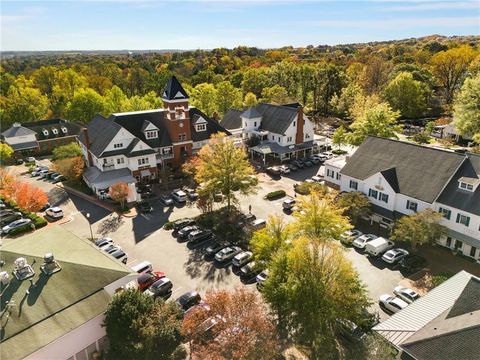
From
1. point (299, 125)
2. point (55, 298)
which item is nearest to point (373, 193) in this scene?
point (299, 125)

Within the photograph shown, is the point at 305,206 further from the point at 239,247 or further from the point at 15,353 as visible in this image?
the point at 15,353

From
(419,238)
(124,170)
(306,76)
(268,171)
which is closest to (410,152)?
(419,238)

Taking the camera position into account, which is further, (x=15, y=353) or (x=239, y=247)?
(x=239, y=247)

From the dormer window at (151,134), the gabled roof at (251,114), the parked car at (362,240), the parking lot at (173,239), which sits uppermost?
the gabled roof at (251,114)

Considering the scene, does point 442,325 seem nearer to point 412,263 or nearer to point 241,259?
point 412,263

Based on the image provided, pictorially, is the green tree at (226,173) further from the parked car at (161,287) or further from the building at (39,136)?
the building at (39,136)

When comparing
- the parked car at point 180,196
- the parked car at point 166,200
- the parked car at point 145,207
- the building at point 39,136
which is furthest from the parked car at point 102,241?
the building at point 39,136

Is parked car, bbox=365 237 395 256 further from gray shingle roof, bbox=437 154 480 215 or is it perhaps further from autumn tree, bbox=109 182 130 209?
Answer: autumn tree, bbox=109 182 130 209
